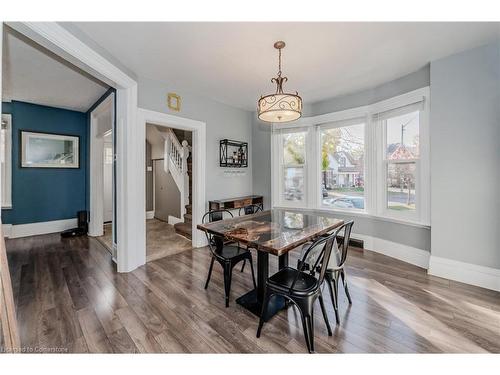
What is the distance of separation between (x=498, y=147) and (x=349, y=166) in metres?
1.71

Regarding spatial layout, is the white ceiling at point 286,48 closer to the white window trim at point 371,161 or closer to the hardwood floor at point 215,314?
the white window trim at point 371,161

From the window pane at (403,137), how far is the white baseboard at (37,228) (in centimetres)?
625

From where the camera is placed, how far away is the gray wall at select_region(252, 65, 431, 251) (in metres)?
2.90

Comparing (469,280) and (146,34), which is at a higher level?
(146,34)

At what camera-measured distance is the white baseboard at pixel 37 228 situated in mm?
4016

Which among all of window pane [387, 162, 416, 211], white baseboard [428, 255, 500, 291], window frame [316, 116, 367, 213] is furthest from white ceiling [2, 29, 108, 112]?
white baseboard [428, 255, 500, 291]

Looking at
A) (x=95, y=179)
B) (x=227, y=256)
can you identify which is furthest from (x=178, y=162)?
(x=227, y=256)

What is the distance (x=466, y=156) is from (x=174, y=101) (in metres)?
3.83
